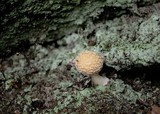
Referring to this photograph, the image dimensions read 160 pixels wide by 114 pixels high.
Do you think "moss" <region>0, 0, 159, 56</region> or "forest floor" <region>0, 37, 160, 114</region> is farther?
"moss" <region>0, 0, 159, 56</region>

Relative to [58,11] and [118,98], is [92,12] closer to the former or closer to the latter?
[58,11]

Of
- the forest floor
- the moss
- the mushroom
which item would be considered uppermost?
the moss

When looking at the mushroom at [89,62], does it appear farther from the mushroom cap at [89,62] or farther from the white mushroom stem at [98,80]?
the white mushroom stem at [98,80]

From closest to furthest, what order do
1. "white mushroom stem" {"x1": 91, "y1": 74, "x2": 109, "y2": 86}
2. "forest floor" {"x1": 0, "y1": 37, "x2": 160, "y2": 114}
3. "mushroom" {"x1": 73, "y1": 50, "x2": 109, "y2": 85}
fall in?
1. "mushroom" {"x1": 73, "y1": 50, "x2": 109, "y2": 85}
2. "forest floor" {"x1": 0, "y1": 37, "x2": 160, "y2": 114}
3. "white mushroom stem" {"x1": 91, "y1": 74, "x2": 109, "y2": 86}

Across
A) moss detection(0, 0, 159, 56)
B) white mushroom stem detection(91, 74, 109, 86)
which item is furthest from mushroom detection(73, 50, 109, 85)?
moss detection(0, 0, 159, 56)

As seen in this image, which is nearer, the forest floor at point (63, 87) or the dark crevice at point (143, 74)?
the forest floor at point (63, 87)

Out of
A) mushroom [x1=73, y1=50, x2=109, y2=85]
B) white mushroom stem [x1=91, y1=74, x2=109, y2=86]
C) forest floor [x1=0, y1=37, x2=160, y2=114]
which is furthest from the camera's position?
white mushroom stem [x1=91, y1=74, x2=109, y2=86]

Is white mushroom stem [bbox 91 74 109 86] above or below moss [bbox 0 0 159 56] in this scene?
below

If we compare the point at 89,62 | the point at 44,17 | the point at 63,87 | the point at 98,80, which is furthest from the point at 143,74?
the point at 44,17

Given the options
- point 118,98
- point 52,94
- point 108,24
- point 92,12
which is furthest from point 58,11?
point 118,98

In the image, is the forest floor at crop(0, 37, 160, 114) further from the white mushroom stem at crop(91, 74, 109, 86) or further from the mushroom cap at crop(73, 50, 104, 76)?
the mushroom cap at crop(73, 50, 104, 76)

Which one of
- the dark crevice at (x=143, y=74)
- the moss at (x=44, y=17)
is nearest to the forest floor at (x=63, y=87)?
the dark crevice at (x=143, y=74)
